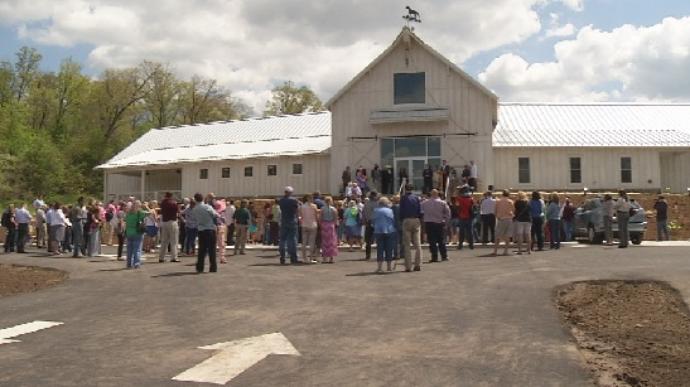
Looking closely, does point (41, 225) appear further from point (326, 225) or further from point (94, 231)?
point (326, 225)

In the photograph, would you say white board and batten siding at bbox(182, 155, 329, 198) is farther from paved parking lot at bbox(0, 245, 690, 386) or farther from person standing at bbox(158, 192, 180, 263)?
paved parking lot at bbox(0, 245, 690, 386)

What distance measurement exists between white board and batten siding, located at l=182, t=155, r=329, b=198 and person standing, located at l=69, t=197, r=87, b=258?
14082mm

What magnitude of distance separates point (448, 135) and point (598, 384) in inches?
953

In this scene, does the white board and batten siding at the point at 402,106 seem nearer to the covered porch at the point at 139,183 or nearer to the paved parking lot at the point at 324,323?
the covered porch at the point at 139,183

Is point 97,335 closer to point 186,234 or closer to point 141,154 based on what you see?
point 186,234

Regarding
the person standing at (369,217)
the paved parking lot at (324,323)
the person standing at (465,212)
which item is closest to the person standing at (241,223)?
the person standing at (369,217)

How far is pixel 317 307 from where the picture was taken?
965cm

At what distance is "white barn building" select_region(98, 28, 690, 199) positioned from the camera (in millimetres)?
29766

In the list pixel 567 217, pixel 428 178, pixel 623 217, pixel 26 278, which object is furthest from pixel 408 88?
pixel 26 278

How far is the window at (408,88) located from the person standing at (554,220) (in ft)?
39.5

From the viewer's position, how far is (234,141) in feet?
134

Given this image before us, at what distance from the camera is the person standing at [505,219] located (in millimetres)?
16969

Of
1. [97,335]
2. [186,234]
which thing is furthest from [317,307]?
[186,234]

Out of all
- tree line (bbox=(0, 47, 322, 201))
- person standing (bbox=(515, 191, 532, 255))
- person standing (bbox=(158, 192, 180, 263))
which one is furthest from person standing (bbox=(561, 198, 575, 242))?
tree line (bbox=(0, 47, 322, 201))
